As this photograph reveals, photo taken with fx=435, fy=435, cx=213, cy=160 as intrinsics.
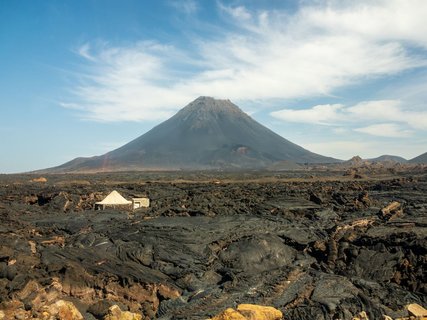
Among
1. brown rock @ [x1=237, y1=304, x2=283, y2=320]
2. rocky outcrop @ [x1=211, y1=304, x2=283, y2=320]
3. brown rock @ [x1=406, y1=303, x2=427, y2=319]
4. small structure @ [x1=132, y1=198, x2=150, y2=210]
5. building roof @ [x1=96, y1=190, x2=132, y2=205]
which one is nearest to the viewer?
rocky outcrop @ [x1=211, y1=304, x2=283, y2=320]

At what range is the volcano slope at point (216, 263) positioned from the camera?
60.6ft

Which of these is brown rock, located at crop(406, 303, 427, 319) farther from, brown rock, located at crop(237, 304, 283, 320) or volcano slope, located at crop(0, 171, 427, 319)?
brown rock, located at crop(237, 304, 283, 320)

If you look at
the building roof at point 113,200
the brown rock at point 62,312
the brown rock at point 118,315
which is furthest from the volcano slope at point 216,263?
the building roof at point 113,200

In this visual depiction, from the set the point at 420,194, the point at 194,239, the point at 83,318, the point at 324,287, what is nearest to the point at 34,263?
the point at 83,318

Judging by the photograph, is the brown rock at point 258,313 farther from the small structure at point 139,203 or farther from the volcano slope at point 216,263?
the small structure at point 139,203

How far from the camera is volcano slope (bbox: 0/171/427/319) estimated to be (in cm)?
1847

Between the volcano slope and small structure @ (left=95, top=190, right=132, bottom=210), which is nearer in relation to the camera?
the volcano slope

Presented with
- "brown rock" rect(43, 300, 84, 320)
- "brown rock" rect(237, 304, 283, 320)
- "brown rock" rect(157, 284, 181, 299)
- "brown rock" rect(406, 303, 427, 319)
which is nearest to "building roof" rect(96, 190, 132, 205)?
"brown rock" rect(157, 284, 181, 299)

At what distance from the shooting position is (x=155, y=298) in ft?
65.1

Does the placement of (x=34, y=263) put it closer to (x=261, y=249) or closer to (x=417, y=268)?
(x=261, y=249)

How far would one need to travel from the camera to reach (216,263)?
77.7ft

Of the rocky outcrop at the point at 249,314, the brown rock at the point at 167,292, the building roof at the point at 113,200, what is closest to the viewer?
the rocky outcrop at the point at 249,314

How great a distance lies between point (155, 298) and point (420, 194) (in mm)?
39940

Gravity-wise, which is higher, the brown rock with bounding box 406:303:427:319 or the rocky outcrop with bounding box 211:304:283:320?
the rocky outcrop with bounding box 211:304:283:320
